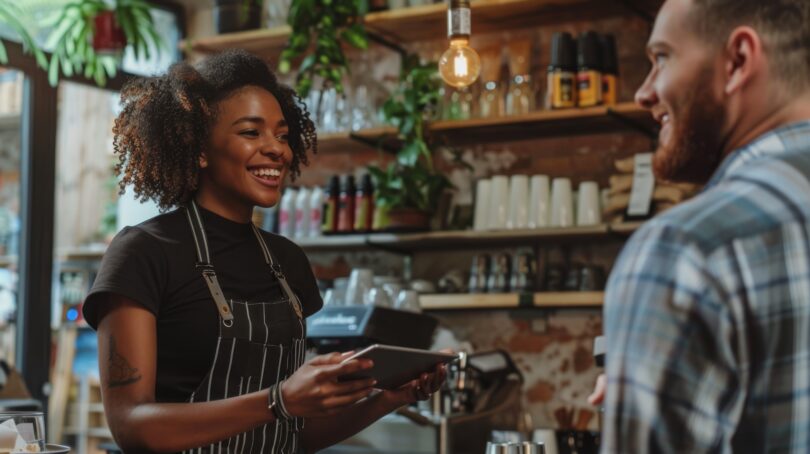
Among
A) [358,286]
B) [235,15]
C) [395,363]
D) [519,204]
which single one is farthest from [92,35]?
[395,363]

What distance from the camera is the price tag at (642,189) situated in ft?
12.4

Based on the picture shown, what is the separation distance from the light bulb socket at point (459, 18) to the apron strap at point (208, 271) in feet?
2.54

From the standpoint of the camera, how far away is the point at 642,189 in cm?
382

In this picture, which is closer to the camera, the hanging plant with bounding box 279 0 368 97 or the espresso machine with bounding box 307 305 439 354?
the espresso machine with bounding box 307 305 439 354

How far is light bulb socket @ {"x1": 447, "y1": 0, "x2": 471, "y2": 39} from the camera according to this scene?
234 cm

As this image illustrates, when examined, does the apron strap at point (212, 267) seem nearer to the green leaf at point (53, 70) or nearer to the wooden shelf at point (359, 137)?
the wooden shelf at point (359, 137)

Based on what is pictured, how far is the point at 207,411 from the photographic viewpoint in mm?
1671

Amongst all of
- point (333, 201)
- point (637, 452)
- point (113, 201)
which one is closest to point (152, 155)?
point (637, 452)

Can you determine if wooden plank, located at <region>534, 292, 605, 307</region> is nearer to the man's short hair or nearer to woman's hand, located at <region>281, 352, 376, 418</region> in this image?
woman's hand, located at <region>281, 352, 376, 418</region>

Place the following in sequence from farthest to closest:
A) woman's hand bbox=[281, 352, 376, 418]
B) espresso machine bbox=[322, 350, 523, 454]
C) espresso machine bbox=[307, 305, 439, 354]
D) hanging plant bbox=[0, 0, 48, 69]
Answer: hanging plant bbox=[0, 0, 48, 69], espresso machine bbox=[322, 350, 523, 454], espresso machine bbox=[307, 305, 439, 354], woman's hand bbox=[281, 352, 376, 418]

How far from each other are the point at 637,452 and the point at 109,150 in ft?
22.1

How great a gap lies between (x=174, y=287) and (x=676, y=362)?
1152 mm

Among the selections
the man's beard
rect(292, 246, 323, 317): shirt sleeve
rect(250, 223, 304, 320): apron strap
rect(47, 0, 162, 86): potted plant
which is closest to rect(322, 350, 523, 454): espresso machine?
rect(292, 246, 323, 317): shirt sleeve

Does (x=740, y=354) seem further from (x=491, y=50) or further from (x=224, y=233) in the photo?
(x=491, y=50)
